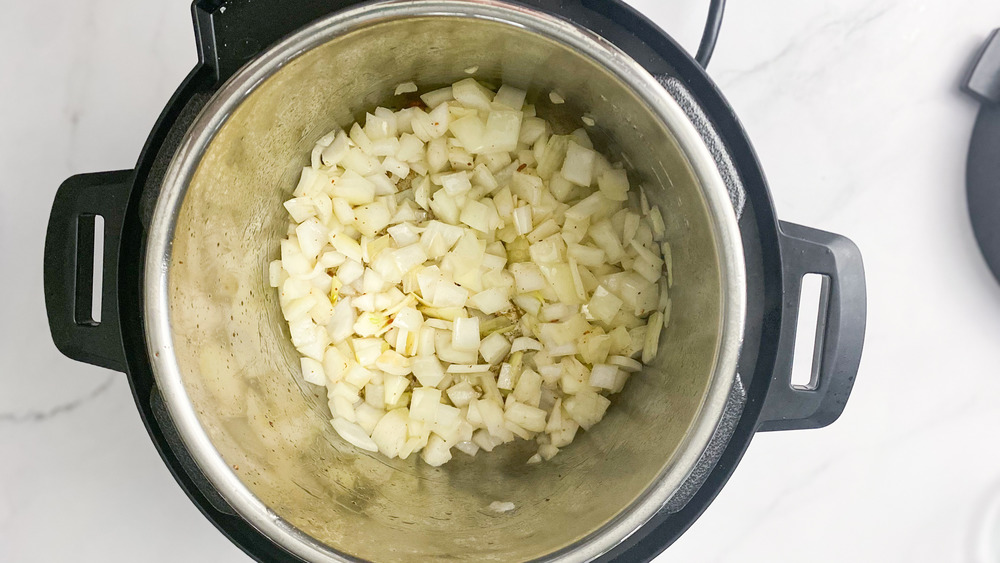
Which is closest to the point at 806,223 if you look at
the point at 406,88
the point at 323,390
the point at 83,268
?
the point at 406,88

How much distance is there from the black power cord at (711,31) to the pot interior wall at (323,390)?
0.17 m

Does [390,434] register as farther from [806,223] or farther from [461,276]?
[806,223]

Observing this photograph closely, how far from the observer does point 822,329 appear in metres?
0.72

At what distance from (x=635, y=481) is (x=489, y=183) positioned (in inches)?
16.0

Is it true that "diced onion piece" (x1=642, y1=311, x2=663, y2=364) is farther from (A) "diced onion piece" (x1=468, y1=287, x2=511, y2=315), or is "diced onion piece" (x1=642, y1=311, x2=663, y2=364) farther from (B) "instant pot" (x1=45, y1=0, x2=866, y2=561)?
(A) "diced onion piece" (x1=468, y1=287, x2=511, y2=315)

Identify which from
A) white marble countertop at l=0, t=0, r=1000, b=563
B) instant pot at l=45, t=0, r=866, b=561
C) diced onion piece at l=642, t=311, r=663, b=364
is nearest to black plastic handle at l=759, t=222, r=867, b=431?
instant pot at l=45, t=0, r=866, b=561

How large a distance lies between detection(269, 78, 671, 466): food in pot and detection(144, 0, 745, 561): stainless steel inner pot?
0.03 m

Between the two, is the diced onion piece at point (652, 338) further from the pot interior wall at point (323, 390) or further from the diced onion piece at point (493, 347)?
the diced onion piece at point (493, 347)

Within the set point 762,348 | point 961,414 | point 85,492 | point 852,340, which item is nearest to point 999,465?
point 961,414

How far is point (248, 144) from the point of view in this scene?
0.71 meters

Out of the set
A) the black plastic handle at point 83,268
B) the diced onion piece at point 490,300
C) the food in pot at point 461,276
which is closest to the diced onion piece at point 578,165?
the food in pot at point 461,276

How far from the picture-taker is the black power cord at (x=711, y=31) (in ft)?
2.72

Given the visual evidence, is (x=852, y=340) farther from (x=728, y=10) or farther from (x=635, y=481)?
(x=728, y=10)

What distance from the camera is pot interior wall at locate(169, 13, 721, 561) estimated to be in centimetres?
67
